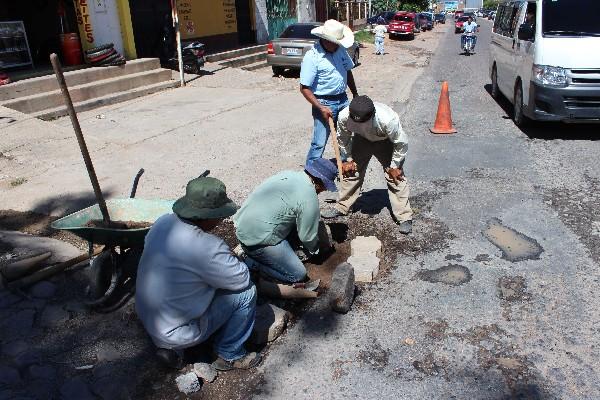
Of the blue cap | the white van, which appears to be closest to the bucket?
the white van

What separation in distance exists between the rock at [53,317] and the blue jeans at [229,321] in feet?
4.41

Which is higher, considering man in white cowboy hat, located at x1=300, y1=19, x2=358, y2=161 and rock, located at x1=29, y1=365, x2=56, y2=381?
man in white cowboy hat, located at x1=300, y1=19, x2=358, y2=161

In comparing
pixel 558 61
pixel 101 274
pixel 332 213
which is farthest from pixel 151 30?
pixel 101 274

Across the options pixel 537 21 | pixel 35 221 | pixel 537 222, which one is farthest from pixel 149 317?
pixel 537 21

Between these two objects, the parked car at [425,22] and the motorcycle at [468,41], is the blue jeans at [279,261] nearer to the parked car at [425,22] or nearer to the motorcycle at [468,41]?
the motorcycle at [468,41]

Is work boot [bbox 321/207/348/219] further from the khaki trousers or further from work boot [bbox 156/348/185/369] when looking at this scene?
work boot [bbox 156/348/185/369]

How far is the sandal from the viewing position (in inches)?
121

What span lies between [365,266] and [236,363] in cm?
139

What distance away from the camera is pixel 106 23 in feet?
38.9

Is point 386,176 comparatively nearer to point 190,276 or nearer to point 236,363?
point 236,363

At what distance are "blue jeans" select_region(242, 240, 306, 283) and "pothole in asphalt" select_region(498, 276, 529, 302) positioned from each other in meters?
1.50

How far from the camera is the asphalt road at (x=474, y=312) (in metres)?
2.91

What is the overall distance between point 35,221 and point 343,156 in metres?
3.29

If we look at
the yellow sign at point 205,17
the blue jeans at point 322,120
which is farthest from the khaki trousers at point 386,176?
the yellow sign at point 205,17
